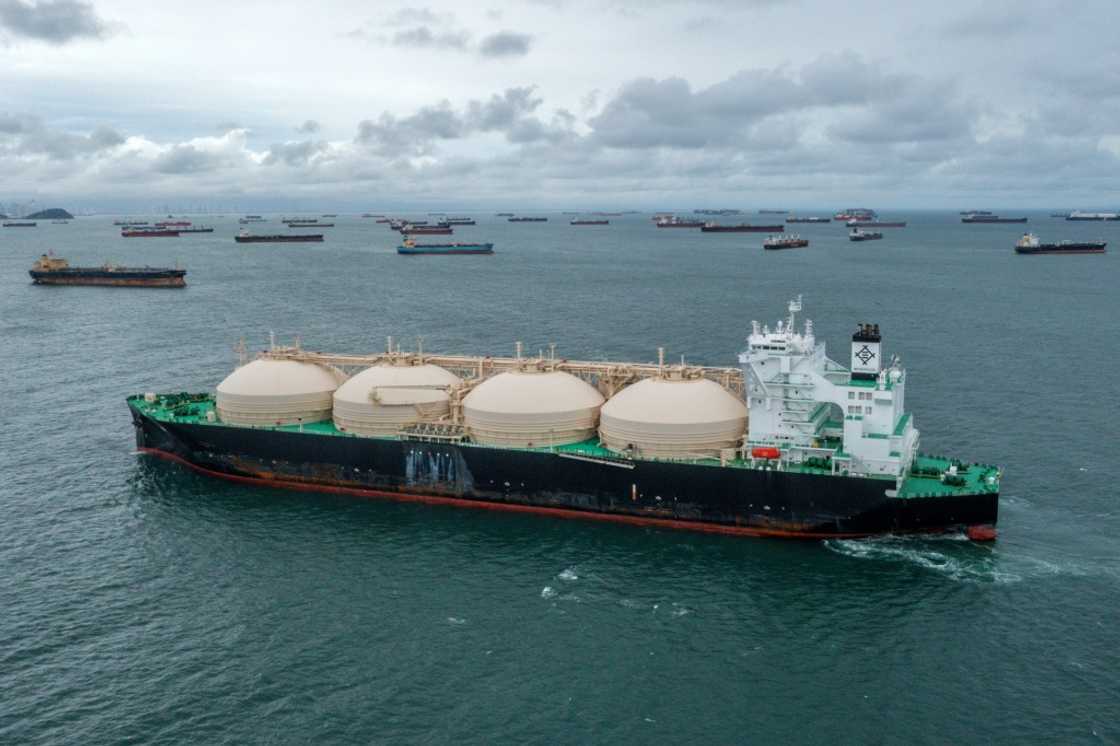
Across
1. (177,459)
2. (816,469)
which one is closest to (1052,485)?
(816,469)

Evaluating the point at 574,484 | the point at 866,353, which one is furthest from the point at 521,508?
the point at 866,353

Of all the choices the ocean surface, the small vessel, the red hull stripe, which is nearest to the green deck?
the ocean surface

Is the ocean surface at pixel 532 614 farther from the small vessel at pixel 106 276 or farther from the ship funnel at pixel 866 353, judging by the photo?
the small vessel at pixel 106 276

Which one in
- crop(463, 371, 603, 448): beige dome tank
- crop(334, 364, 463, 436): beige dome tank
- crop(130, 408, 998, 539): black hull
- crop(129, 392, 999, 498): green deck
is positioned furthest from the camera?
crop(334, 364, 463, 436): beige dome tank

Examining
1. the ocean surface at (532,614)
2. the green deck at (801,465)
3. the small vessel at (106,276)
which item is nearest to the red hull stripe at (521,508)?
the ocean surface at (532,614)

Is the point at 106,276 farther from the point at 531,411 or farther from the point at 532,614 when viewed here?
the point at 532,614

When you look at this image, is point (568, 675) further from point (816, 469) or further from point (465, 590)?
point (816, 469)

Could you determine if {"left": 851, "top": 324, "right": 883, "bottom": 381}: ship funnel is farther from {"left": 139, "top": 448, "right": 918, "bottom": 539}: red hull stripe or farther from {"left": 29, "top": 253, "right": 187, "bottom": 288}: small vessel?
{"left": 29, "top": 253, "right": 187, "bottom": 288}: small vessel
